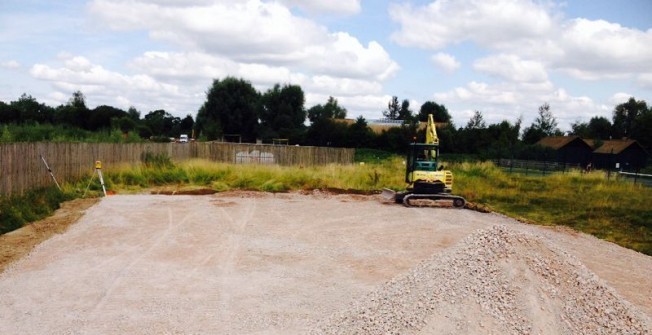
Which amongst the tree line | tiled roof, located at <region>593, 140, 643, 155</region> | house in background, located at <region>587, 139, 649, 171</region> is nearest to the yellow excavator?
the tree line

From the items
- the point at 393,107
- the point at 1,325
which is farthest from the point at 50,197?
the point at 393,107

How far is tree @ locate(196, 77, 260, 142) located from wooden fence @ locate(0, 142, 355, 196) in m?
25.9

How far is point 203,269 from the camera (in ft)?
32.5

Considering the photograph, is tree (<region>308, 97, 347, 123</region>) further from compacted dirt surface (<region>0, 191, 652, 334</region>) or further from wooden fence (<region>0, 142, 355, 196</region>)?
compacted dirt surface (<region>0, 191, 652, 334</region>)

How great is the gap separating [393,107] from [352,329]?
360 ft

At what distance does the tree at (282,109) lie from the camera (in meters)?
59.5

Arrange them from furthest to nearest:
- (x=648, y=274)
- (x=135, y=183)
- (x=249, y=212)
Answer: (x=135, y=183), (x=249, y=212), (x=648, y=274)

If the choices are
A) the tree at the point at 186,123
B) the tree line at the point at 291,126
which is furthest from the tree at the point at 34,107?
the tree at the point at 186,123

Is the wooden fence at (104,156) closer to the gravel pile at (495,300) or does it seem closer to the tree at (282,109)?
the gravel pile at (495,300)

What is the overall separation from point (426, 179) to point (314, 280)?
30.9 feet

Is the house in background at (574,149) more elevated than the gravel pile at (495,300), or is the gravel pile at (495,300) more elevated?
the house in background at (574,149)

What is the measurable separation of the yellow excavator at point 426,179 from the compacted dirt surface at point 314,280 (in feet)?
9.97

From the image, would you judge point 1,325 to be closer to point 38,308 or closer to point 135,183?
point 38,308

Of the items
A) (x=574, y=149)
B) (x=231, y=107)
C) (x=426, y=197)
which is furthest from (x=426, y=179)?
(x=231, y=107)
